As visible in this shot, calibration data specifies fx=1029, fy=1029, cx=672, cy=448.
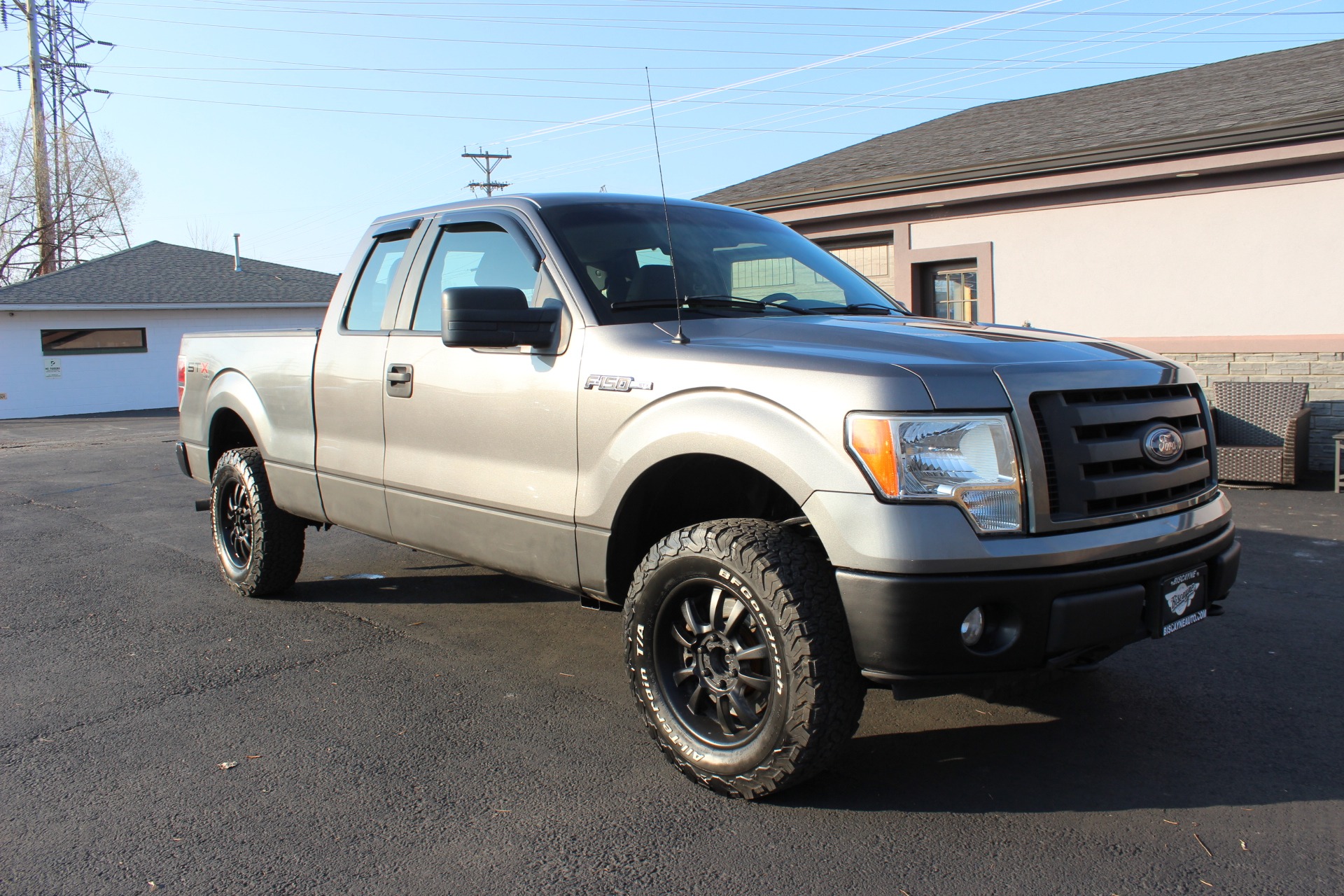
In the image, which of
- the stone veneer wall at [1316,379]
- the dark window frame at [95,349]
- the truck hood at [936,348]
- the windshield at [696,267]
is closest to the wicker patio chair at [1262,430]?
the stone veneer wall at [1316,379]

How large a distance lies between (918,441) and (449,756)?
2008 mm

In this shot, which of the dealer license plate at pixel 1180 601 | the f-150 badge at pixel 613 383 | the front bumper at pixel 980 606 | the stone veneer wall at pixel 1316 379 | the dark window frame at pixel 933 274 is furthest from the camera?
the dark window frame at pixel 933 274

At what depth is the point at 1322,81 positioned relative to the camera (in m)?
11.0

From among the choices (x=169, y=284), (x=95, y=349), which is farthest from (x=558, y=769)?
(x=169, y=284)

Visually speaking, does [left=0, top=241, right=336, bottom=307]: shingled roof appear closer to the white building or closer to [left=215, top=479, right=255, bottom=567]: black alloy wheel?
the white building

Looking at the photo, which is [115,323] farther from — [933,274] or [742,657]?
[742,657]

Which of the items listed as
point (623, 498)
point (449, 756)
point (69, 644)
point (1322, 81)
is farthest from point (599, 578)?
point (1322, 81)

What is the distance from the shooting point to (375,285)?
5.11m

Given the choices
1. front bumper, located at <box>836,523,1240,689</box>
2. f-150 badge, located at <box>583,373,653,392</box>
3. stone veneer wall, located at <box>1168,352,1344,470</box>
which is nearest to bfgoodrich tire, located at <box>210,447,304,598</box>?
f-150 badge, located at <box>583,373,653,392</box>

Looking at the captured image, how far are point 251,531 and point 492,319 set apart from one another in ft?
9.60

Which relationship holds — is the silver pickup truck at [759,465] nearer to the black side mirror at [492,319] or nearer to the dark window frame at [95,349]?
the black side mirror at [492,319]

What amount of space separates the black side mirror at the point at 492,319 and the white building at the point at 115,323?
2550cm

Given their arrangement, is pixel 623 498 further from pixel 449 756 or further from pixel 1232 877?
pixel 1232 877

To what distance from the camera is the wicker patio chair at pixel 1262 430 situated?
30.3 ft
